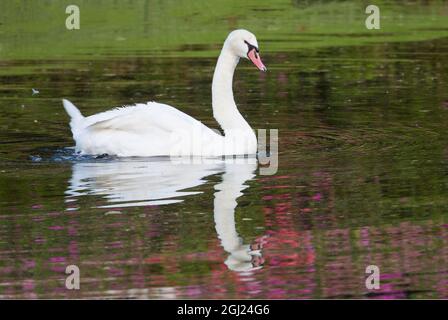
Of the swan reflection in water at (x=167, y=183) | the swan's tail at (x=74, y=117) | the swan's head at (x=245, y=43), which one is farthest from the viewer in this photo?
the swan's tail at (x=74, y=117)

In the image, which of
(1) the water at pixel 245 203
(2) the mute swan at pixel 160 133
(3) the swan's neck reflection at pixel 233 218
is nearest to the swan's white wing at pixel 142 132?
(2) the mute swan at pixel 160 133

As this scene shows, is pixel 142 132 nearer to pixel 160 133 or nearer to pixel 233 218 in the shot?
pixel 160 133

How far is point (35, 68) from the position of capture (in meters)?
20.5

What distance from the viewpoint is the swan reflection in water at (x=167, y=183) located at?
964 centimetres

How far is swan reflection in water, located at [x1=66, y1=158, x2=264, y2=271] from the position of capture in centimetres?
964

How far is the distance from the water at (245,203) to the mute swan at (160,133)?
0.16m

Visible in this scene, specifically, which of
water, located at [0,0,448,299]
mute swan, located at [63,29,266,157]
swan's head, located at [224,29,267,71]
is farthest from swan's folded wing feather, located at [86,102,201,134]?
swan's head, located at [224,29,267,71]

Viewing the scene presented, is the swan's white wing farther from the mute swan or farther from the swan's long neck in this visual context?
the swan's long neck

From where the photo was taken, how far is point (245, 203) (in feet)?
34.7

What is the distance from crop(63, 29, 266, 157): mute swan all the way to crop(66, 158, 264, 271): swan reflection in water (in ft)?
0.45

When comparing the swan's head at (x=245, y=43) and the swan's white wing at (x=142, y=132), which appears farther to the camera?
the swan's head at (x=245, y=43)

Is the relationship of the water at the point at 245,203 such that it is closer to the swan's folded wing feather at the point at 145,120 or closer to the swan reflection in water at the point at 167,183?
the swan reflection in water at the point at 167,183
